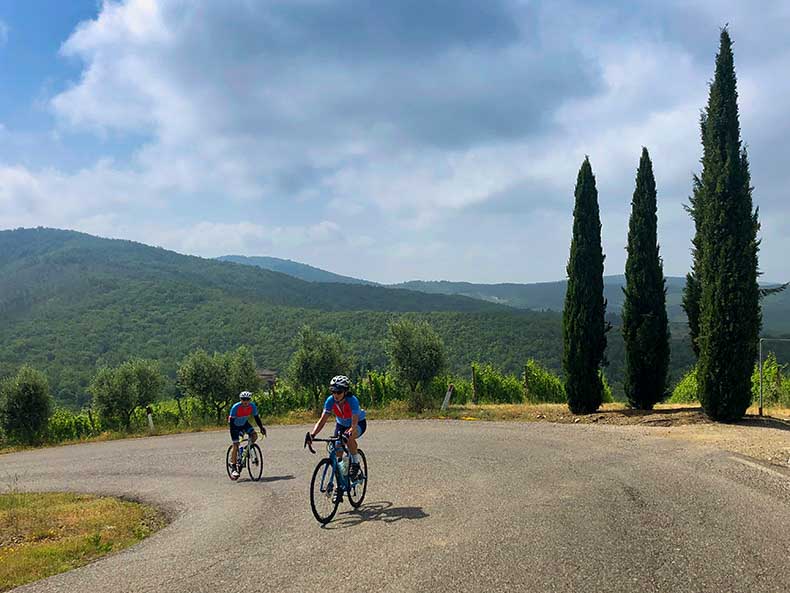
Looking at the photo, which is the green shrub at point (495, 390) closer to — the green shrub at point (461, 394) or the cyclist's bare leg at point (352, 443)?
the green shrub at point (461, 394)

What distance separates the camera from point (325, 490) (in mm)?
8305

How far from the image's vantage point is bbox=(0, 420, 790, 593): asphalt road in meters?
5.71

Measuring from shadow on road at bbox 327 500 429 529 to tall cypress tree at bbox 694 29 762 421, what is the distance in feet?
38.6

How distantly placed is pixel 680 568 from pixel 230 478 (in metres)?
9.78

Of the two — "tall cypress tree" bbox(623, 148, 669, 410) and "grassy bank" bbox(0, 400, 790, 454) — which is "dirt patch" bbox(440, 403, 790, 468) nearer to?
"grassy bank" bbox(0, 400, 790, 454)

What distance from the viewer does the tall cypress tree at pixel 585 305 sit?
67.5ft

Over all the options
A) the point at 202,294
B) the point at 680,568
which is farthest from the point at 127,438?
the point at 202,294

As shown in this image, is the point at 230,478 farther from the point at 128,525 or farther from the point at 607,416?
the point at 607,416

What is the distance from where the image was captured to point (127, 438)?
2520 centimetres

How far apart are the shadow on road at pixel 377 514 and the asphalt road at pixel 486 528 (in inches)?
1.2

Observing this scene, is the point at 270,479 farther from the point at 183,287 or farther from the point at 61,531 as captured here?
the point at 183,287

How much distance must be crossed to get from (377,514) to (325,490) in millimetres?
826

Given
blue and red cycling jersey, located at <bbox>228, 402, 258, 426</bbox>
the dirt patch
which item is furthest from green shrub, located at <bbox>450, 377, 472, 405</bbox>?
blue and red cycling jersey, located at <bbox>228, 402, 258, 426</bbox>

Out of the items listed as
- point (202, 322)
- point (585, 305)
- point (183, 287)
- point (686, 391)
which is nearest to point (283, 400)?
point (585, 305)
